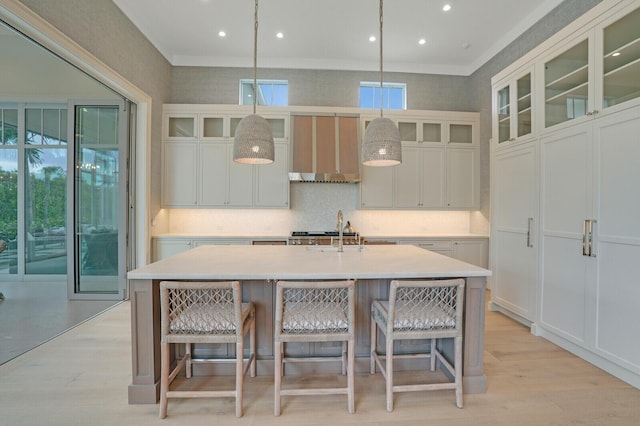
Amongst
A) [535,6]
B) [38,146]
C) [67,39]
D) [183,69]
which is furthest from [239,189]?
[535,6]

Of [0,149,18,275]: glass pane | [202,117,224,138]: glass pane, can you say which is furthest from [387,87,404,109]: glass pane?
[0,149,18,275]: glass pane

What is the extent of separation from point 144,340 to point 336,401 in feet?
4.29

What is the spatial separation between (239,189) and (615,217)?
426cm

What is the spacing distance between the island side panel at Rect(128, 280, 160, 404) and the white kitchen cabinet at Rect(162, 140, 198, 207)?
2.91 m

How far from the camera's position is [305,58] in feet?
15.4

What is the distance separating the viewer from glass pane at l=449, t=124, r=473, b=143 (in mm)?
4730

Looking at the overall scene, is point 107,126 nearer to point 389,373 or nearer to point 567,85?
point 389,373

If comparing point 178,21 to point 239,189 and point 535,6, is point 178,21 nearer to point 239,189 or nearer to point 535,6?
point 239,189

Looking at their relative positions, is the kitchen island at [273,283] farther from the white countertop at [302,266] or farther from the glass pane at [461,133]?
the glass pane at [461,133]

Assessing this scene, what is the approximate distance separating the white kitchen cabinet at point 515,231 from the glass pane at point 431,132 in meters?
1.26

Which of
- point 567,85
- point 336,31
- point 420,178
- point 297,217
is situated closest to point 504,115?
point 567,85

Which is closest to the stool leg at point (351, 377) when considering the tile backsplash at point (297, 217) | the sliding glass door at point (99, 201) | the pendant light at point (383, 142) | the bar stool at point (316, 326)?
the bar stool at point (316, 326)

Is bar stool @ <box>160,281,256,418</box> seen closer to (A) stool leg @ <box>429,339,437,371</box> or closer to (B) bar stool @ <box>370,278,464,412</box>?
(B) bar stool @ <box>370,278,464,412</box>

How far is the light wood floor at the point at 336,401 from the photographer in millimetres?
1748
